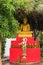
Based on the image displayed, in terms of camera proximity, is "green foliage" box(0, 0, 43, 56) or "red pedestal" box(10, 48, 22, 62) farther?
"red pedestal" box(10, 48, 22, 62)

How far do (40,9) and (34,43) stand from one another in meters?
1.71

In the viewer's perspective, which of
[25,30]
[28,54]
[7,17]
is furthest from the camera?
[25,30]

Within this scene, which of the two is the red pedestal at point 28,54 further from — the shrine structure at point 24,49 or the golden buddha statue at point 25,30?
the golden buddha statue at point 25,30

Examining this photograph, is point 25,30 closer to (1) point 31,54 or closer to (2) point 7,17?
(1) point 31,54

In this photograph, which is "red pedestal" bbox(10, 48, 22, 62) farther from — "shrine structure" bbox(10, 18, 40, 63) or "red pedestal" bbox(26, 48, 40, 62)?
"red pedestal" bbox(26, 48, 40, 62)

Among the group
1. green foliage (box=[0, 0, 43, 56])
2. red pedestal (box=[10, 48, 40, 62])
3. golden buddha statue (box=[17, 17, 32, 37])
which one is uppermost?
green foliage (box=[0, 0, 43, 56])

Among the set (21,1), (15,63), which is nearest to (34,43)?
(15,63)

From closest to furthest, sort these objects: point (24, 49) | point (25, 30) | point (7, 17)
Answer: point (7, 17) → point (24, 49) → point (25, 30)

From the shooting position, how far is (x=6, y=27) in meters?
8.91

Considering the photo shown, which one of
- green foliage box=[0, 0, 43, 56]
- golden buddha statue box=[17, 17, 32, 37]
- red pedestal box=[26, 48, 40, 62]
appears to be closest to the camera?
green foliage box=[0, 0, 43, 56]

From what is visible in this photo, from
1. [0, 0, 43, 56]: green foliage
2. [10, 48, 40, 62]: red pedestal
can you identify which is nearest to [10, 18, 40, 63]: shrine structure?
[10, 48, 40, 62]: red pedestal

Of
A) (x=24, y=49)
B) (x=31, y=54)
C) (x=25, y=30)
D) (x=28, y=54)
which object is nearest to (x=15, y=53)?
(x=24, y=49)

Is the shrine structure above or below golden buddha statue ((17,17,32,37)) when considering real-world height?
below

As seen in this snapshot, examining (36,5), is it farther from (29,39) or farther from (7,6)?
(7,6)
